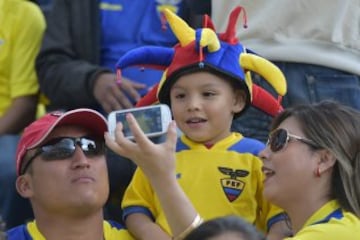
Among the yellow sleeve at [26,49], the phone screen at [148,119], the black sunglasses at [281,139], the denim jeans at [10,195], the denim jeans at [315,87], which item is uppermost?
the phone screen at [148,119]

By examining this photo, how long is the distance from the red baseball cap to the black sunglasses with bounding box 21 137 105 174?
39 millimetres

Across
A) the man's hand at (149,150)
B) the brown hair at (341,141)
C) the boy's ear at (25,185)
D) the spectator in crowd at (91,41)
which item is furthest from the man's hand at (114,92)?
the man's hand at (149,150)

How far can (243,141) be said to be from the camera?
4.52 m

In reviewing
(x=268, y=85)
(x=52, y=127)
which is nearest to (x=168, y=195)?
(x=52, y=127)

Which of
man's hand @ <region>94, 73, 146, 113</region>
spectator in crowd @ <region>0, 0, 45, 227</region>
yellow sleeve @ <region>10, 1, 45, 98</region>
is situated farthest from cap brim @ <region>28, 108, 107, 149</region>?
yellow sleeve @ <region>10, 1, 45, 98</region>

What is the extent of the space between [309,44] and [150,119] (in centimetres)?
133

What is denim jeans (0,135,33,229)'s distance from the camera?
17.0ft

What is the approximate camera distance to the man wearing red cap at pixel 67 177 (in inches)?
172

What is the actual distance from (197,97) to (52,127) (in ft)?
1.91

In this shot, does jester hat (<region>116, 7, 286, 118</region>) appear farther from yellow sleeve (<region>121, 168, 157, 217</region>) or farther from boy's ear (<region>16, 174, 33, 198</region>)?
boy's ear (<region>16, 174, 33, 198</region>)

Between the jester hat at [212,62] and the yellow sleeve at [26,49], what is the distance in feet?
3.91

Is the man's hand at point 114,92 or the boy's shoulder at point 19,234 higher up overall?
the man's hand at point 114,92

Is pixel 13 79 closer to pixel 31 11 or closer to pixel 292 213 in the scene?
pixel 31 11

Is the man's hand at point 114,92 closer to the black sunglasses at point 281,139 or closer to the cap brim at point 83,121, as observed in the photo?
the cap brim at point 83,121
